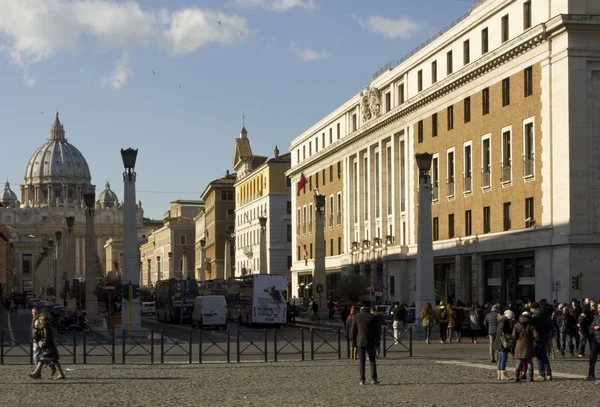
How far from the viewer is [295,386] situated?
83.3 ft

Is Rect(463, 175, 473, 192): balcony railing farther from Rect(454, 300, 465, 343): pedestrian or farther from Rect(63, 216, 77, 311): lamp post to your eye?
Rect(63, 216, 77, 311): lamp post

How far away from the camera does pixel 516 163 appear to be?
59062 millimetres

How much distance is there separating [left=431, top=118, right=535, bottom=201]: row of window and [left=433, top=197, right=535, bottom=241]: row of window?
4.01 feet

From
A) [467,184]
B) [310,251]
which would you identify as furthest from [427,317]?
[310,251]

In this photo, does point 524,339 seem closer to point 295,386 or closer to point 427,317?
point 295,386

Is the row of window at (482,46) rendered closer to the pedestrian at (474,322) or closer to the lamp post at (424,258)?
the lamp post at (424,258)

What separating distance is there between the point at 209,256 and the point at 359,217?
258ft

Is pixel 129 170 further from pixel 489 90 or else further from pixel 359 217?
pixel 359 217

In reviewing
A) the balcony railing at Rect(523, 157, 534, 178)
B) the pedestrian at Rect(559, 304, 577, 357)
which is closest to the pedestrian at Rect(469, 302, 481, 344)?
the pedestrian at Rect(559, 304, 577, 357)

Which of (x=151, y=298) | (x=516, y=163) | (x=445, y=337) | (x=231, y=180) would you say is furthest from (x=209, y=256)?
(x=445, y=337)

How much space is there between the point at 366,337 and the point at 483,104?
3973 centimetres

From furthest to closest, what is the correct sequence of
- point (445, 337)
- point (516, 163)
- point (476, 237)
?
point (476, 237) < point (516, 163) < point (445, 337)

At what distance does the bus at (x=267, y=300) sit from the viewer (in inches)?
2692

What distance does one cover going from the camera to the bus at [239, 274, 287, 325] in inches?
2692
